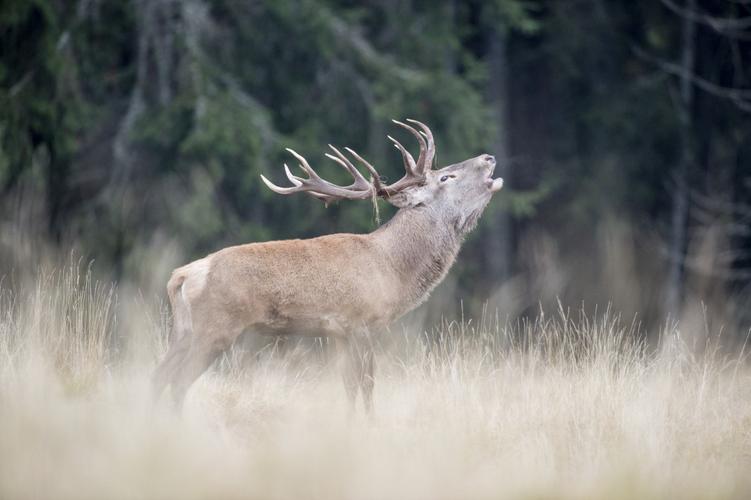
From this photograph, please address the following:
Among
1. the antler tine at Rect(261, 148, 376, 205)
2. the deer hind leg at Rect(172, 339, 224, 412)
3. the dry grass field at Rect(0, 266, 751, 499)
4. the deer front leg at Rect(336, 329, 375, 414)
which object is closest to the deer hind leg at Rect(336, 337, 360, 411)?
the deer front leg at Rect(336, 329, 375, 414)

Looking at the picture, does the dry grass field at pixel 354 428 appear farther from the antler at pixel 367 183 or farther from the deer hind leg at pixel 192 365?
the antler at pixel 367 183

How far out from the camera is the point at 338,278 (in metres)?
7.85

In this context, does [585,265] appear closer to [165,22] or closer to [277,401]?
[165,22]

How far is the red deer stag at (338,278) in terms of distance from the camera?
24.0 ft

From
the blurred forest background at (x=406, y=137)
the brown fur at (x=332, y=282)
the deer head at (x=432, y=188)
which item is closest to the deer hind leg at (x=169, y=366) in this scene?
the brown fur at (x=332, y=282)

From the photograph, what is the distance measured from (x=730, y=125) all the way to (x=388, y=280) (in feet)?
40.8

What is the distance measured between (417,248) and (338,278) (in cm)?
95

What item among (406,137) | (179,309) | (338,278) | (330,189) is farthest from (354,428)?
(406,137)

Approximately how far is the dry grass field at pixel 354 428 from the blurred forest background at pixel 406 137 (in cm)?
630

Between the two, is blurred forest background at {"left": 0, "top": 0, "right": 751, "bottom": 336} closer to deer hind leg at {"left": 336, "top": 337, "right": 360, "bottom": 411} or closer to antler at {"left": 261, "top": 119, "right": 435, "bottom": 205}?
antler at {"left": 261, "top": 119, "right": 435, "bottom": 205}

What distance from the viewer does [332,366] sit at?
28.4 ft

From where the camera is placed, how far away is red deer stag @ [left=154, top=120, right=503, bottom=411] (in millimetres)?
7324

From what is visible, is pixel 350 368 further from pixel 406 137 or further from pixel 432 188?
pixel 406 137

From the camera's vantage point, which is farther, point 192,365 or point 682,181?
point 682,181
